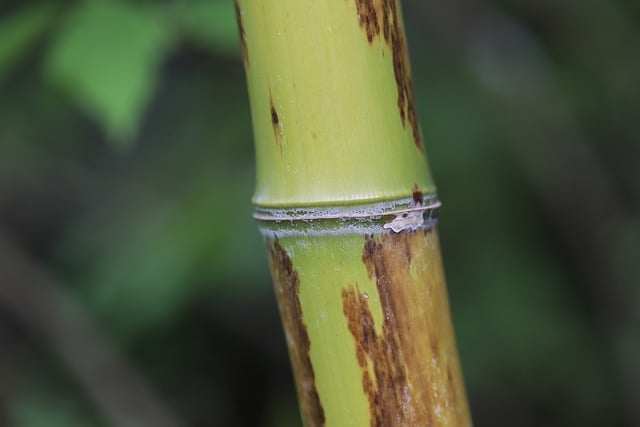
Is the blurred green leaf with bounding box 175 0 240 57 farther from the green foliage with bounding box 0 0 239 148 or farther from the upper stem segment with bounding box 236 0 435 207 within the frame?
the upper stem segment with bounding box 236 0 435 207

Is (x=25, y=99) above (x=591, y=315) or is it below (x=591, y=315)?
above

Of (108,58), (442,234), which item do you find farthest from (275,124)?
(442,234)

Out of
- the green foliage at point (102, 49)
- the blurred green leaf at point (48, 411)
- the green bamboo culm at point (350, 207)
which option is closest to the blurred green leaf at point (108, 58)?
the green foliage at point (102, 49)

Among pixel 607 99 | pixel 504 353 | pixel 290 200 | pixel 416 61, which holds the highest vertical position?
pixel 290 200

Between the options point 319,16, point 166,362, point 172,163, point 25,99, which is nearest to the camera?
point 319,16

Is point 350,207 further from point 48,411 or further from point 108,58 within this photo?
point 48,411

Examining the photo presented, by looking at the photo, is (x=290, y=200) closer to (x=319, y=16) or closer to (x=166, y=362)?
(x=319, y=16)

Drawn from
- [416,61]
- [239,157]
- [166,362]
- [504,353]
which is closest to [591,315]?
[504,353]
